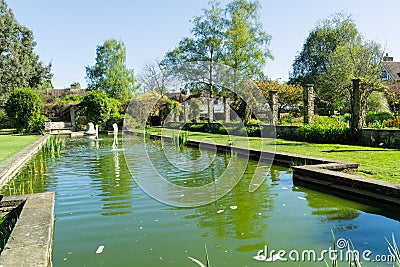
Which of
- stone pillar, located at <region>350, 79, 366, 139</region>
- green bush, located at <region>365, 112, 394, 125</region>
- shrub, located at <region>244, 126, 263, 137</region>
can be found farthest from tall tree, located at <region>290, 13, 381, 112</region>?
stone pillar, located at <region>350, 79, 366, 139</region>

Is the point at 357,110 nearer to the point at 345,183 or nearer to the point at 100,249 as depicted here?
the point at 345,183

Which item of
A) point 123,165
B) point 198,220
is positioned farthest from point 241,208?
point 123,165

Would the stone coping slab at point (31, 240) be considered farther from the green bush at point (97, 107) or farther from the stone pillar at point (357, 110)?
the green bush at point (97, 107)

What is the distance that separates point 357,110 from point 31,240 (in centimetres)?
1207

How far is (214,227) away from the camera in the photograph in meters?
4.38

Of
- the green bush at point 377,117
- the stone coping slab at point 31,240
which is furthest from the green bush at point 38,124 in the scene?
the stone coping slab at point 31,240

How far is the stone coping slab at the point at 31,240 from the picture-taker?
2748 millimetres

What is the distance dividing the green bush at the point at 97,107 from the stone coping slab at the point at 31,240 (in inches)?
980

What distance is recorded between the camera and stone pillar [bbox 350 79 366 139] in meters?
12.9

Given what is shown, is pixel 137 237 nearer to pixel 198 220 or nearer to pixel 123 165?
pixel 198 220

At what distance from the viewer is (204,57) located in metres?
28.2

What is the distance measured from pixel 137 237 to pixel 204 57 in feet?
82.4

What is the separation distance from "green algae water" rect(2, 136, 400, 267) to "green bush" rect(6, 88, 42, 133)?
19117mm

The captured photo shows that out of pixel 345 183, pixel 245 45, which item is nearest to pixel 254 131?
pixel 245 45
